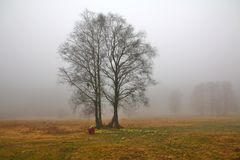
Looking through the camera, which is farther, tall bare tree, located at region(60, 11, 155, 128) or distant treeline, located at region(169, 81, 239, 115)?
distant treeline, located at region(169, 81, 239, 115)

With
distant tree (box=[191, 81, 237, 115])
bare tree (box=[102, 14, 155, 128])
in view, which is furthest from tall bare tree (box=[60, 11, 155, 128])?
distant tree (box=[191, 81, 237, 115])

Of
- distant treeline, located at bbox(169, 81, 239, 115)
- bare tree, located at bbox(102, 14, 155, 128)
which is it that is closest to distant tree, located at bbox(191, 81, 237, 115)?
distant treeline, located at bbox(169, 81, 239, 115)

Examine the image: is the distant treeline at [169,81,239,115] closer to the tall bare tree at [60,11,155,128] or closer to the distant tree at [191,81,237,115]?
the distant tree at [191,81,237,115]

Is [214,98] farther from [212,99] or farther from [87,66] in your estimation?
[87,66]

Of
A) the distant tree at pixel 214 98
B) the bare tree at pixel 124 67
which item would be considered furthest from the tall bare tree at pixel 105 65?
the distant tree at pixel 214 98

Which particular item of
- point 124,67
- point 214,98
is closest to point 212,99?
point 214,98

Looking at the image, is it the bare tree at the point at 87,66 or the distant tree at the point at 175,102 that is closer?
the bare tree at the point at 87,66

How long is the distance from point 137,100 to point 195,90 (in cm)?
11263

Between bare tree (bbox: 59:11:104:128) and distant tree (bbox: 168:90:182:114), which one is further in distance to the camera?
distant tree (bbox: 168:90:182:114)

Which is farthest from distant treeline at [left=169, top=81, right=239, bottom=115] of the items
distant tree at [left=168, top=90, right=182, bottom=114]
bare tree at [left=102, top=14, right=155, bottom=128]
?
bare tree at [left=102, top=14, right=155, bottom=128]

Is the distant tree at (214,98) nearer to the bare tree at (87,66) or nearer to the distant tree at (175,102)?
the distant tree at (175,102)

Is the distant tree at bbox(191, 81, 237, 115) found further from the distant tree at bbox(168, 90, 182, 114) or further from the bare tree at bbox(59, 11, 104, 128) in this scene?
the bare tree at bbox(59, 11, 104, 128)

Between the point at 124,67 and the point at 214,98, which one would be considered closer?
the point at 124,67

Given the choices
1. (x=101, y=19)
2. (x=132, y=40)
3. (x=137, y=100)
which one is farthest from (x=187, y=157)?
(x=101, y=19)
